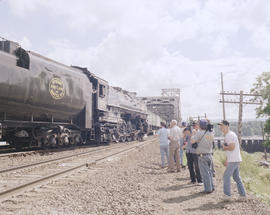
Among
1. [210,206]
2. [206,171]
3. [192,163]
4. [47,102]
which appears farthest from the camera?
[47,102]

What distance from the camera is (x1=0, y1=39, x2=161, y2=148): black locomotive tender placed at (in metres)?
9.86

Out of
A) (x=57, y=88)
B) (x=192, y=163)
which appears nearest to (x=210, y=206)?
(x=192, y=163)

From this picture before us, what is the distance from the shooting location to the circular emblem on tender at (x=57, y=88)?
11758mm

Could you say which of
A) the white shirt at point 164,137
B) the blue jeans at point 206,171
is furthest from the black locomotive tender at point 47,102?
the blue jeans at point 206,171

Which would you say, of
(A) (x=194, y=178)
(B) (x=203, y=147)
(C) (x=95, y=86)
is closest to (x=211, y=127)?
(B) (x=203, y=147)

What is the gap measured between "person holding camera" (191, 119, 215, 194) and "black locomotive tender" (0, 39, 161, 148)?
23.6 ft

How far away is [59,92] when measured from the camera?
40.3 ft

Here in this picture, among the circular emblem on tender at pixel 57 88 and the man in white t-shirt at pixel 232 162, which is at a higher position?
the circular emblem on tender at pixel 57 88

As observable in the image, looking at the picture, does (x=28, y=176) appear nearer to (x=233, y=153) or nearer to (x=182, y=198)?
(x=182, y=198)

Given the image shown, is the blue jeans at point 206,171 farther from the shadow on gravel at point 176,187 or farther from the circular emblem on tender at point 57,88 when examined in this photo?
the circular emblem on tender at point 57,88

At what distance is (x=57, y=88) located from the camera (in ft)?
39.8

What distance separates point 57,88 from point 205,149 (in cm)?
842

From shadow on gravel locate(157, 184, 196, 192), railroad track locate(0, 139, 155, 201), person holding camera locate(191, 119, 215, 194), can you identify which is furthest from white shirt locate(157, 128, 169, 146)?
person holding camera locate(191, 119, 215, 194)

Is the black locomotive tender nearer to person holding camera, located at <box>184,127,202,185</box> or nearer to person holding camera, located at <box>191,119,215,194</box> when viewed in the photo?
person holding camera, located at <box>184,127,202,185</box>
